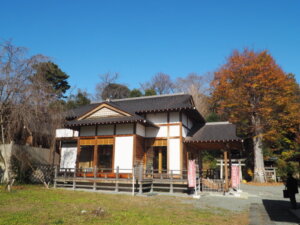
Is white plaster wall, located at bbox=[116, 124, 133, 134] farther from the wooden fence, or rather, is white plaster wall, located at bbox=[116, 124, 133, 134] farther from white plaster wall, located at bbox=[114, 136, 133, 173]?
the wooden fence

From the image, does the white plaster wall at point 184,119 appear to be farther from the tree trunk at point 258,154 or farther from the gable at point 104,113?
the tree trunk at point 258,154

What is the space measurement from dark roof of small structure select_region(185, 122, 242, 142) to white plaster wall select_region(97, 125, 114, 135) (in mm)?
5291

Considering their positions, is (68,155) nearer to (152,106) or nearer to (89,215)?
(152,106)

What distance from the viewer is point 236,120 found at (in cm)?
2850

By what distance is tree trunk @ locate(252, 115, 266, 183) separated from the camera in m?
27.0

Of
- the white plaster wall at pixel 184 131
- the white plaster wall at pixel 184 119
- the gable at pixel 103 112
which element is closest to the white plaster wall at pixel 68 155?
the gable at pixel 103 112

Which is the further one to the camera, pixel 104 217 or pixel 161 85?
pixel 161 85

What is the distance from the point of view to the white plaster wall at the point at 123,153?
16.4 m

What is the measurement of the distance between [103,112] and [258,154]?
18.6 meters

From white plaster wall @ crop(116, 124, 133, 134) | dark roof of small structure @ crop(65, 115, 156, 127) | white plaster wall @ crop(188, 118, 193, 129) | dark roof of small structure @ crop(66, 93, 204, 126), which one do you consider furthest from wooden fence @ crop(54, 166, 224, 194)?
white plaster wall @ crop(188, 118, 193, 129)

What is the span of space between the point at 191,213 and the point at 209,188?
8945 mm

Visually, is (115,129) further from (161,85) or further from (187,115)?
(161,85)

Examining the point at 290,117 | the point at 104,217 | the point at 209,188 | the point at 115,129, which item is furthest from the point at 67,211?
the point at 290,117

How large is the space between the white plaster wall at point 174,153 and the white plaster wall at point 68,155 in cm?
780
